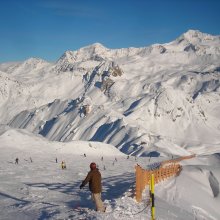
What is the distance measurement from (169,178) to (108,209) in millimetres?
11959

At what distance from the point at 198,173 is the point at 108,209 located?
47.1ft

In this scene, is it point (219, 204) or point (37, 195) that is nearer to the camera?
point (37, 195)

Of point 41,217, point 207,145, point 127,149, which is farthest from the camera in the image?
point 207,145

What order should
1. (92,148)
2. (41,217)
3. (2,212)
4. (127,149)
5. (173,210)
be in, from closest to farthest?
(41,217) → (2,212) → (173,210) → (92,148) → (127,149)

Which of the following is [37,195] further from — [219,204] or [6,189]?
[219,204]

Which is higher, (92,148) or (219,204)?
(92,148)

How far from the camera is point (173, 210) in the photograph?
1936 centimetres

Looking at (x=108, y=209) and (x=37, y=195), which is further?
(x=37, y=195)

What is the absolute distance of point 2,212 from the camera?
54.2ft

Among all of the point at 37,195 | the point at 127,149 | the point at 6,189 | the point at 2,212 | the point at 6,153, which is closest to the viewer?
the point at 2,212

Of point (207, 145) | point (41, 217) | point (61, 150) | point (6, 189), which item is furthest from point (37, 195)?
point (207, 145)

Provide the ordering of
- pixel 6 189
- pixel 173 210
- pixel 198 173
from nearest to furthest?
pixel 173 210
pixel 6 189
pixel 198 173

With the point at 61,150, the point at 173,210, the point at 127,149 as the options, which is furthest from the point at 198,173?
the point at 127,149

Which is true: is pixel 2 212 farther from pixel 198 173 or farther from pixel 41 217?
pixel 198 173
